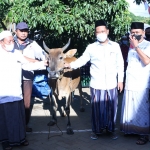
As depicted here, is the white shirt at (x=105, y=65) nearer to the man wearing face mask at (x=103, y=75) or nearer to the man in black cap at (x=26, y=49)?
the man wearing face mask at (x=103, y=75)

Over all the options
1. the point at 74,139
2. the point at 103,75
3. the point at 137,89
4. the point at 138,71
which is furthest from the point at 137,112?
the point at 74,139

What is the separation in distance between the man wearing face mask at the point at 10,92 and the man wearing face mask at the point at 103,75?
0.95m

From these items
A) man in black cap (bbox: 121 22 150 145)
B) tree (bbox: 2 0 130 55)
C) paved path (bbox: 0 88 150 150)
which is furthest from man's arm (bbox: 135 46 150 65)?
tree (bbox: 2 0 130 55)

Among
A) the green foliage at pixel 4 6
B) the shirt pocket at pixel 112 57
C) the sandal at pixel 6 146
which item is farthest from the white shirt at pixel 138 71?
the green foliage at pixel 4 6

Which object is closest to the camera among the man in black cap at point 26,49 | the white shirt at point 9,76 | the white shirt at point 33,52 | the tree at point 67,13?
the white shirt at point 9,76

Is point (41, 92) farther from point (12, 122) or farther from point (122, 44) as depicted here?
point (12, 122)

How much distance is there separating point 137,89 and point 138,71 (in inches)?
13.0

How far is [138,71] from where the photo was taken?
4887 millimetres

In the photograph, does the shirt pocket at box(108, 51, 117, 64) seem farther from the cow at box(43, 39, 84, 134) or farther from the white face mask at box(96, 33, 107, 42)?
the cow at box(43, 39, 84, 134)

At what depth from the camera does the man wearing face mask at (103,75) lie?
194 inches

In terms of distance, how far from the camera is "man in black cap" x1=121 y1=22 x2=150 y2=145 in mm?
4789

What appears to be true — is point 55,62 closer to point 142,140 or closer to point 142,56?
point 142,56

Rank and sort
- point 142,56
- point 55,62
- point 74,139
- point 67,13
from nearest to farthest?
point 142,56 → point 55,62 → point 74,139 → point 67,13

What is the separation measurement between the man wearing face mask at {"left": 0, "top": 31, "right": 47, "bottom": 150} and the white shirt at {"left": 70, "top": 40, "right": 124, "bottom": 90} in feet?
3.07
